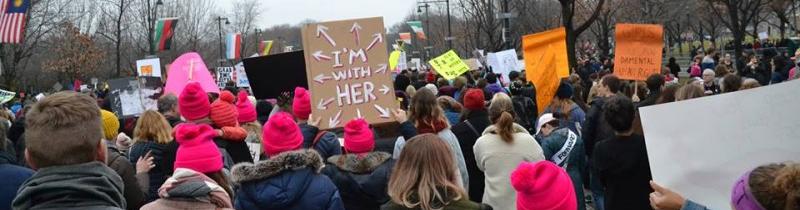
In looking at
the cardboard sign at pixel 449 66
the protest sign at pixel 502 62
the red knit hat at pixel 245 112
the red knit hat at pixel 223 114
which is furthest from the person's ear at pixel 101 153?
the protest sign at pixel 502 62

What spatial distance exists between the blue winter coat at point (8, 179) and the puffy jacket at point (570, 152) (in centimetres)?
411

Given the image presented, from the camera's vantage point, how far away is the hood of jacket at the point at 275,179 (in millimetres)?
4312

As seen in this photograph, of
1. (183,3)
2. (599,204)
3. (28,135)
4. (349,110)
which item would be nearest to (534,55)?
(599,204)

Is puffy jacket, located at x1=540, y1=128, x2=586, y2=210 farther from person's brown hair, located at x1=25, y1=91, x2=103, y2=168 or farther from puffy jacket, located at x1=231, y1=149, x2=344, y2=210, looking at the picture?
person's brown hair, located at x1=25, y1=91, x2=103, y2=168

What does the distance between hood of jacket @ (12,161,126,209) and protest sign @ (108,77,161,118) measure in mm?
7825

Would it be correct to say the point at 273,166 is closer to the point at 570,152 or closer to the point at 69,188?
the point at 69,188

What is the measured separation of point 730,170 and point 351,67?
136 inches

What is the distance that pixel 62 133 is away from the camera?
2.87 m

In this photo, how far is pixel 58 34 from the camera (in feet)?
150

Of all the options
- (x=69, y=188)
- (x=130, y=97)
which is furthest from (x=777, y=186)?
(x=130, y=97)

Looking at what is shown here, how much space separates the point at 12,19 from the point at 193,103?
9210 millimetres

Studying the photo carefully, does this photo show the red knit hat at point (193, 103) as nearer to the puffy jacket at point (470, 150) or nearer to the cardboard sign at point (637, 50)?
the puffy jacket at point (470, 150)

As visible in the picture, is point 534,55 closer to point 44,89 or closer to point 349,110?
point 349,110

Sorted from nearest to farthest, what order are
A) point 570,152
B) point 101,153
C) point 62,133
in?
point 62,133 < point 101,153 < point 570,152
